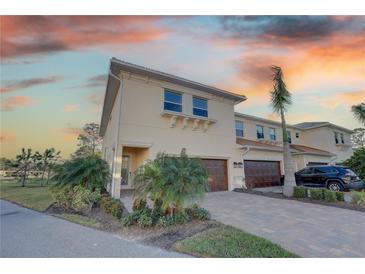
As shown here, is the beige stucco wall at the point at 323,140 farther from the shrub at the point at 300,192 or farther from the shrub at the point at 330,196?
the shrub at the point at 330,196

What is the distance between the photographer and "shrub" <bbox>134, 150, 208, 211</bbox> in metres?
5.04

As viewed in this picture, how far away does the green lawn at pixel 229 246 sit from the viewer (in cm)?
361

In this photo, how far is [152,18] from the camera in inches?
233

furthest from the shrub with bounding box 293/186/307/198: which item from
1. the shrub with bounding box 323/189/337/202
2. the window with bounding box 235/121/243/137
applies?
the window with bounding box 235/121/243/137

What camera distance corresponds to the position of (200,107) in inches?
483

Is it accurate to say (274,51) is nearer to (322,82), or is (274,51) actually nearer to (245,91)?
(322,82)

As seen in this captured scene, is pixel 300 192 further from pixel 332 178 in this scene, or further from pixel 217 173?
pixel 217 173

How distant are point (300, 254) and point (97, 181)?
7.09 metres

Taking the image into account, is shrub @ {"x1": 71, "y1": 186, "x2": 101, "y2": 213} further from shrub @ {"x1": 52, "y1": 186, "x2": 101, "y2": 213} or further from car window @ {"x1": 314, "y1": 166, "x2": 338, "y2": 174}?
car window @ {"x1": 314, "y1": 166, "x2": 338, "y2": 174}

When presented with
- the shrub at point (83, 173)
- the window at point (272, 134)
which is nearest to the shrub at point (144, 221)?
the shrub at point (83, 173)

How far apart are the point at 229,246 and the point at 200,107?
9.27 metres

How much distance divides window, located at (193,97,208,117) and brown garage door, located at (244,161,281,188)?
4.73 meters

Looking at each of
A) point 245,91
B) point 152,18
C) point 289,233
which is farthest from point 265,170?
point 152,18

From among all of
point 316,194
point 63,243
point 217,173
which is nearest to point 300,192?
point 316,194
